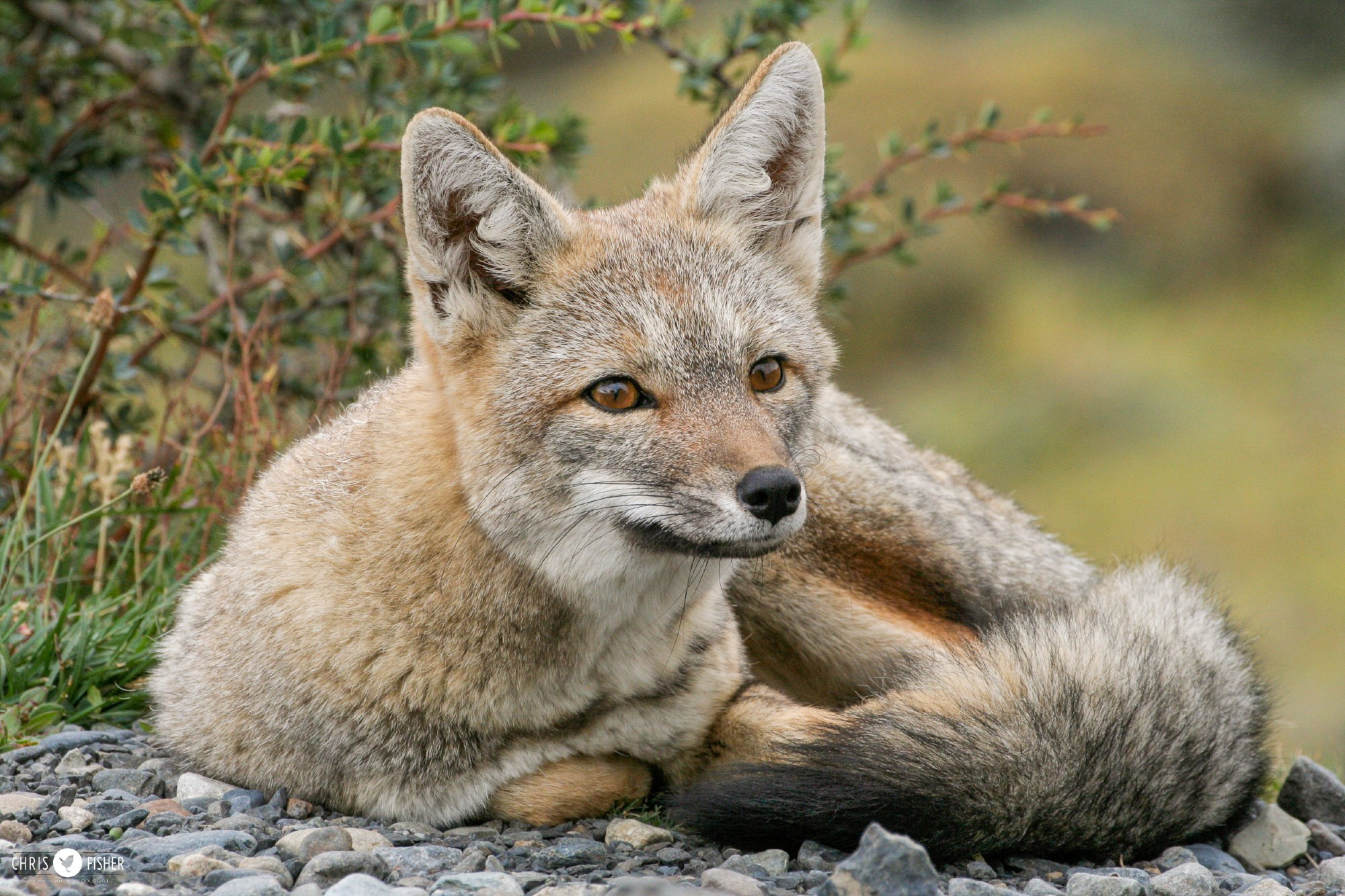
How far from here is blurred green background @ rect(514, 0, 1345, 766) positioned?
42.9ft

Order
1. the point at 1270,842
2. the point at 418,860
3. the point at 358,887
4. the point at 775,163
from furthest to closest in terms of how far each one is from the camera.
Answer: the point at 775,163 < the point at 1270,842 < the point at 418,860 < the point at 358,887

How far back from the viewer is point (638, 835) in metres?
3.49

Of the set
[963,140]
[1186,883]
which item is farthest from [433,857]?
[963,140]

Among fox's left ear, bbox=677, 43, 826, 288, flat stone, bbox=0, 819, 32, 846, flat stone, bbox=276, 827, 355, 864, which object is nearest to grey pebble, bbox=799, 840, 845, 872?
flat stone, bbox=276, 827, 355, 864

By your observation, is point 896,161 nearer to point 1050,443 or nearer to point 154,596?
point 154,596

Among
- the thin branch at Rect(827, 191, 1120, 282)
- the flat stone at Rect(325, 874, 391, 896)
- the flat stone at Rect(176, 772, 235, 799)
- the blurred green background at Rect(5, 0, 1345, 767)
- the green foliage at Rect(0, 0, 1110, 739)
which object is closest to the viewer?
the flat stone at Rect(325, 874, 391, 896)

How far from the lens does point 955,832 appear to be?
3.25m

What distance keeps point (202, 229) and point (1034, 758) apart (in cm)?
495

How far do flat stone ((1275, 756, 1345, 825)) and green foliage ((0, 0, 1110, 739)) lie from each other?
304 centimetres

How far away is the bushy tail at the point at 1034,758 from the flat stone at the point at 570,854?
0.22 m

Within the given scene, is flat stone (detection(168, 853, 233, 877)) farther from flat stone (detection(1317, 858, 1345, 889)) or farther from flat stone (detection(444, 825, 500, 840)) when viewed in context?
flat stone (detection(1317, 858, 1345, 889))

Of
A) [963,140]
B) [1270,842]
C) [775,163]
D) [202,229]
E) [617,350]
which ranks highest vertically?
[963,140]

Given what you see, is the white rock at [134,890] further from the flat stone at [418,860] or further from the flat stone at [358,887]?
the flat stone at [418,860]

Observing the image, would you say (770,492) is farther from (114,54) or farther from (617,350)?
(114,54)
